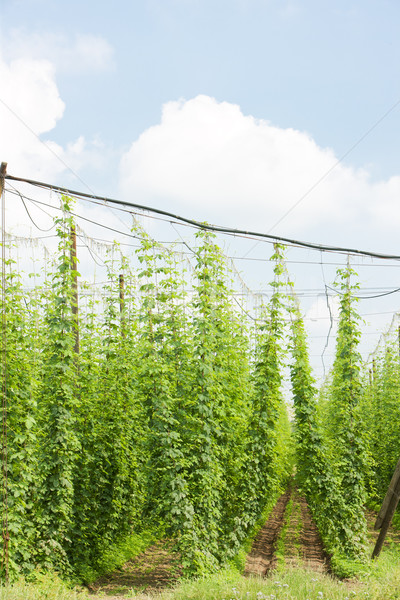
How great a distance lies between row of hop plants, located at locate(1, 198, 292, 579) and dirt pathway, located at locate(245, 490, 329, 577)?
4.48 feet

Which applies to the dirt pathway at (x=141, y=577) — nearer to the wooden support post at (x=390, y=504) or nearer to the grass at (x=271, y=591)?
the grass at (x=271, y=591)

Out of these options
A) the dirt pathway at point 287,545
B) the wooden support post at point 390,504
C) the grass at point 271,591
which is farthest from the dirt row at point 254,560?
the wooden support post at point 390,504

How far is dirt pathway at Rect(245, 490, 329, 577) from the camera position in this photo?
11.2 metres

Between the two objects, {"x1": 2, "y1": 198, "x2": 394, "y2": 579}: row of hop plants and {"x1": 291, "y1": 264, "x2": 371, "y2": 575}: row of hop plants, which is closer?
{"x1": 2, "y1": 198, "x2": 394, "y2": 579}: row of hop plants

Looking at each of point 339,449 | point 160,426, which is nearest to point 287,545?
point 339,449

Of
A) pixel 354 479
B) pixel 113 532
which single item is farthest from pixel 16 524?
pixel 354 479

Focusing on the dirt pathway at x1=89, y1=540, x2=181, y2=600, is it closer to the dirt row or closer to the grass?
the dirt row

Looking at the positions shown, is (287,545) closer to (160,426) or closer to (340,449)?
(340,449)

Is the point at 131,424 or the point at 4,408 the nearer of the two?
the point at 4,408

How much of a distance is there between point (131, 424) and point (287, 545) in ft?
18.4

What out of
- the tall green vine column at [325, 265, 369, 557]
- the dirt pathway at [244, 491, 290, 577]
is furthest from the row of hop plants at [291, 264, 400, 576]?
the dirt pathway at [244, 491, 290, 577]

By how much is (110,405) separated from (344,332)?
5672 millimetres

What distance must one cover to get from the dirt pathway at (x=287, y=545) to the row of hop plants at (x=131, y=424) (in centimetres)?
137

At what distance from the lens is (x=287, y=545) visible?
517 inches
